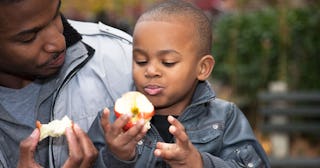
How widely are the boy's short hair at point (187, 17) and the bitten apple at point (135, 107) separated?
14.5 inches

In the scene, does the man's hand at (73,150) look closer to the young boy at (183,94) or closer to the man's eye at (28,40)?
the young boy at (183,94)

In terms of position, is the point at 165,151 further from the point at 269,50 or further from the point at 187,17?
the point at 269,50

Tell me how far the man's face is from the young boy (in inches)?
13.0

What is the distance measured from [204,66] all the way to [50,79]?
0.67 meters

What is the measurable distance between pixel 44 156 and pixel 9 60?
441 millimetres

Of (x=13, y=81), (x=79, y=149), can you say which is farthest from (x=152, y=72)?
(x=13, y=81)

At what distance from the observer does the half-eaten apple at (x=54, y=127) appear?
330 cm

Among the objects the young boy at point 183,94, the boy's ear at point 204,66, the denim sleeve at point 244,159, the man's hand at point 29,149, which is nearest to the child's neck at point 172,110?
the young boy at point 183,94

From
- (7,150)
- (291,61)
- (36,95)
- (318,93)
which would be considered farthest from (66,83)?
(291,61)

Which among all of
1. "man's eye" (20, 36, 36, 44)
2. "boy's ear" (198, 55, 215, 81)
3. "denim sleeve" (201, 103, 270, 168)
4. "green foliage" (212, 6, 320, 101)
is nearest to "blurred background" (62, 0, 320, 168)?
"green foliage" (212, 6, 320, 101)

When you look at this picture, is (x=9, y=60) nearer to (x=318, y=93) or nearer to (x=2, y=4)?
(x=2, y=4)

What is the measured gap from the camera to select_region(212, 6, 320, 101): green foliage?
10.2m

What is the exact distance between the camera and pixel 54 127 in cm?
332

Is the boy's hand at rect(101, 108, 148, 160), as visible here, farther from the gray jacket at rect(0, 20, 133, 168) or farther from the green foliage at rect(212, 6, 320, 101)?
the green foliage at rect(212, 6, 320, 101)
